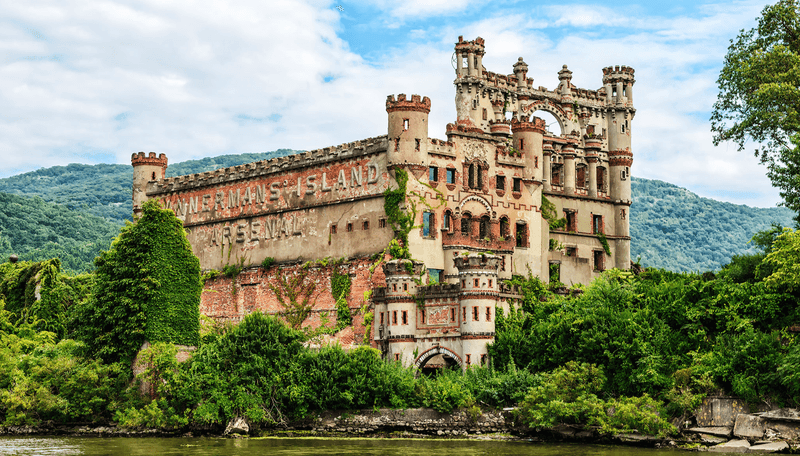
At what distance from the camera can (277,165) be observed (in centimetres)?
7006

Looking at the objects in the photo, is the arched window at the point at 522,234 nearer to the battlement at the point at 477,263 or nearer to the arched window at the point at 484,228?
the arched window at the point at 484,228

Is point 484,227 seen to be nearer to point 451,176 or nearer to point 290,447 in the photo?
point 451,176

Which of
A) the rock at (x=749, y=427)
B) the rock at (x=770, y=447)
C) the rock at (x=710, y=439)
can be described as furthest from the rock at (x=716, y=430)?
the rock at (x=770, y=447)

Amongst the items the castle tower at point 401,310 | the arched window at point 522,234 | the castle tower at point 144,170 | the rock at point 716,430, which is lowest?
the rock at point 716,430

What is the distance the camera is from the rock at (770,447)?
4262cm

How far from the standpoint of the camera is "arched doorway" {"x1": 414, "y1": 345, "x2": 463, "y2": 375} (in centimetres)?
5412

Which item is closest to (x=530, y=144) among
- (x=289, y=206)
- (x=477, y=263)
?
(x=477, y=263)

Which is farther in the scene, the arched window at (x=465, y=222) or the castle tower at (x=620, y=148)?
the castle tower at (x=620, y=148)

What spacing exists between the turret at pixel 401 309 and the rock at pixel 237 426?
30.6 ft

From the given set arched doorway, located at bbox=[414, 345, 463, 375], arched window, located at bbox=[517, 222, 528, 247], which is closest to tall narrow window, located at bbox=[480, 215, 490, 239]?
arched window, located at bbox=[517, 222, 528, 247]

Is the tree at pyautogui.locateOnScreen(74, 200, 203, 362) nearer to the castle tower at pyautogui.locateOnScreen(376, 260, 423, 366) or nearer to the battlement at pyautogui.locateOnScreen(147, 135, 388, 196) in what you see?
the castle tower at pyautogui.locateOnScreen(376, 260, 423, 366)

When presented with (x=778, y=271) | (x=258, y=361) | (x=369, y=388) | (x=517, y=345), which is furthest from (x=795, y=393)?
(x=258, y=361)

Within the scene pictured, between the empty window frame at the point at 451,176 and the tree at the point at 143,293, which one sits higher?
the empty window frame at the point at 451,176

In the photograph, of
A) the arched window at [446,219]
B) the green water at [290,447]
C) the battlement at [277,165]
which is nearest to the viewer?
the green water at [290,447]
